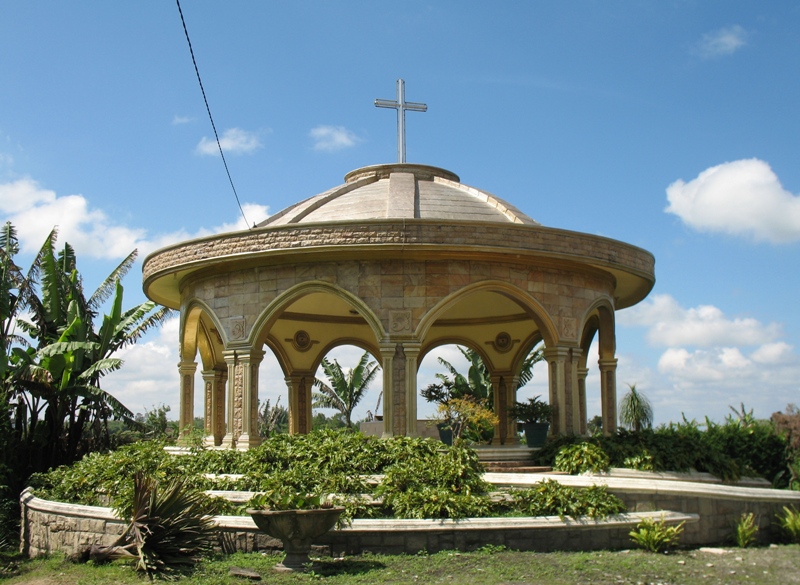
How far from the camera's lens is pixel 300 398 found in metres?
25.9

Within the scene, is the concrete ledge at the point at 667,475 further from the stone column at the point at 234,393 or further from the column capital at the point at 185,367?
the column capital at the point at 185,367

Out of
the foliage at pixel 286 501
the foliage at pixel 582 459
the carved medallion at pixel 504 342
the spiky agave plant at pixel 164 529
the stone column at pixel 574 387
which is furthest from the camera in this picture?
the carved medallion at pixel 504 342

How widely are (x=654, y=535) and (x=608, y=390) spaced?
9505 mm

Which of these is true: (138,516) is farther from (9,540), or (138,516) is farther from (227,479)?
(9,540)

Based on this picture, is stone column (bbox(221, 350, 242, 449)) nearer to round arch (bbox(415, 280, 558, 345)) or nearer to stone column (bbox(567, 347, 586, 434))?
round arch (bbox(415, 280, 558, 345))

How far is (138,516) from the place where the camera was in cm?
1200

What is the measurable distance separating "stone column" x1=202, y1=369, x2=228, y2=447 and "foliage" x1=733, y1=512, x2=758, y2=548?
516 inches

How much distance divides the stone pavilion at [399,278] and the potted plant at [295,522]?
5.92 metres

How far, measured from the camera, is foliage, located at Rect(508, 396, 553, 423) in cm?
1883

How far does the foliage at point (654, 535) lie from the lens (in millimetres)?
11984

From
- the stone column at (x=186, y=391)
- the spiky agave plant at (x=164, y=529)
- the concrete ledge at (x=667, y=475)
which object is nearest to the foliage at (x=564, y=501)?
the concrete ledge at (x=667, y=475)

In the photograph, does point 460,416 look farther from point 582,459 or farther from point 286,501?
point 286,501

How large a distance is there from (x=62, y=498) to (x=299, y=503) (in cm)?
602

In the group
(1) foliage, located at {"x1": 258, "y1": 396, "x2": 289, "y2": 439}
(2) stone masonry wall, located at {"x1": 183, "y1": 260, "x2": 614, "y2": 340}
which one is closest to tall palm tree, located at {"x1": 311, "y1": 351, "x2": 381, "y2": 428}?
(1) foliage, located at {"x1": 258, "y1": 396, "x2": 289, "y2": 439}
